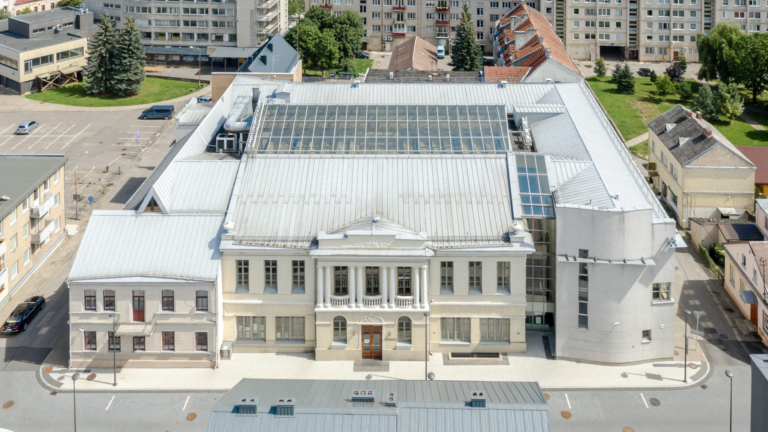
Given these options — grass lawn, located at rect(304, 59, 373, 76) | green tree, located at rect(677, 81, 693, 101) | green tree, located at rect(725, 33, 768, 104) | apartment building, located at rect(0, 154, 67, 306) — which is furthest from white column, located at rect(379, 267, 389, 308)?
grass lawn, located at rect(304, 59, 373, 76)

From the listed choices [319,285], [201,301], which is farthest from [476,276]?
[201,301]

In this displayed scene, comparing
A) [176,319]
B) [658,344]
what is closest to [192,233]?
[176,319]

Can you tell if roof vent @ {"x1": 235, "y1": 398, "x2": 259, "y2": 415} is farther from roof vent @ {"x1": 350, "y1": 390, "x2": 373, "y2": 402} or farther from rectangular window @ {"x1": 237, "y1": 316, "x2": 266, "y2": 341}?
rectangular window @ {"x1": 237, "y1": 316, "x2": 266, "y2": 341}

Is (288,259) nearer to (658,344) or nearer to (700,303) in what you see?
(658,344)

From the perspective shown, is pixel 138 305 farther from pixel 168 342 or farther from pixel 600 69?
pixel 600 69

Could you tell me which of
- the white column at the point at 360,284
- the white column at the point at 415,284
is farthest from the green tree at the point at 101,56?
the white column at the point at 415,284

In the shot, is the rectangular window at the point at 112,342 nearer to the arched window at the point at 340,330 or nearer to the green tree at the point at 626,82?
the arched window at the point at 340,330
